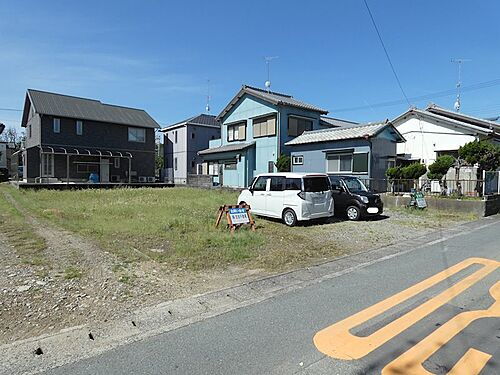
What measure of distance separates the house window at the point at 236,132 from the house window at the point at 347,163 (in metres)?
8.60

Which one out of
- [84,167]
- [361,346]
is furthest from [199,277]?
[84,167]

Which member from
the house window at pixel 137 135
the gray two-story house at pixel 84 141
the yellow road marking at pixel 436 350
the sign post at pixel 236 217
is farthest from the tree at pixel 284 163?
the yellow road marking at pixel 436 350

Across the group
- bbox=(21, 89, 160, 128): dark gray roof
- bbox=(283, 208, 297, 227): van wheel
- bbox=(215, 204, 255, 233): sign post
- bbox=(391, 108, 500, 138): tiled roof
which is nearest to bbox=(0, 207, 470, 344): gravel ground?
bbox=(215, 204, 255, 233): sign post

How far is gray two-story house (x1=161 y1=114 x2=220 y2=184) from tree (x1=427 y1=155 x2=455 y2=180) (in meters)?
20.8

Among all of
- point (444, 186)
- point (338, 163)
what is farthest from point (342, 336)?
point (338, 163)

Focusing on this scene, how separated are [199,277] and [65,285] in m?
1.93

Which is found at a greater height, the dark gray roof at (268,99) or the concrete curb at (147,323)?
the dark gray roof at (268,99)

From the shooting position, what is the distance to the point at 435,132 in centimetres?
2091

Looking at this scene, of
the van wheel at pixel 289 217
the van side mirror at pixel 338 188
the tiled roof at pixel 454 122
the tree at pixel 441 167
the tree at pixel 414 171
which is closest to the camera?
the van wheel at pixel 289 217

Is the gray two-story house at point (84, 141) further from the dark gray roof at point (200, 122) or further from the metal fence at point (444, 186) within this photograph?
the metal fence at point (444, 186)

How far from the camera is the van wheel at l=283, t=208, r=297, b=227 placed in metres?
10.0

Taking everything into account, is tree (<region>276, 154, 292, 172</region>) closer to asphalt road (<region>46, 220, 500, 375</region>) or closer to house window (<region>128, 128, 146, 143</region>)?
house window (<region>128, 128, 146, 143</region>)

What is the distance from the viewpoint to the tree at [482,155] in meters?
14.2

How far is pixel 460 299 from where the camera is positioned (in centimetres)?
434
